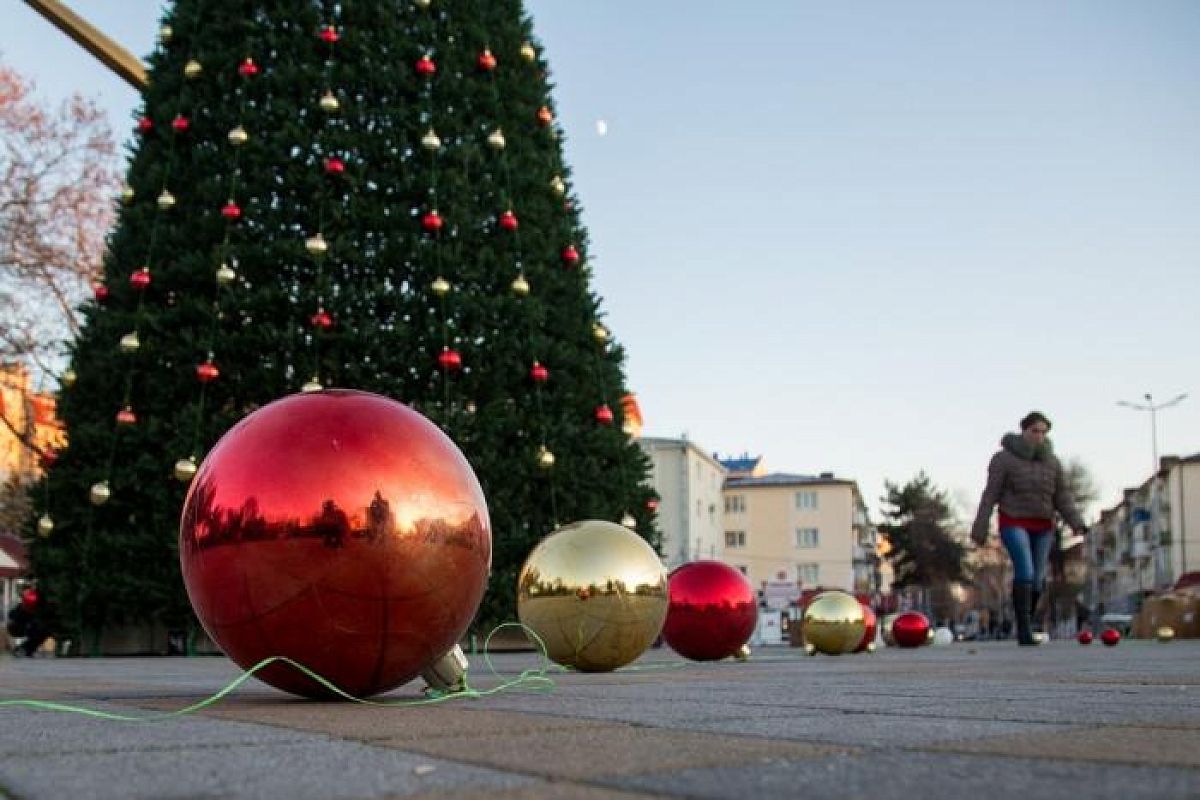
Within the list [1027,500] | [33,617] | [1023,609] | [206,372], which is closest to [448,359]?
[206,372]

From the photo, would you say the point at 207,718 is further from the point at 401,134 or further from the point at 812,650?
the point at 401,134

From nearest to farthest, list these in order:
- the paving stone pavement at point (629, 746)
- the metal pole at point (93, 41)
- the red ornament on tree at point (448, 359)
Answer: the paving stone pavement at point (629, 746) < the red ornament on tree at point (448, 359) < the metal pole at point (93, 41)

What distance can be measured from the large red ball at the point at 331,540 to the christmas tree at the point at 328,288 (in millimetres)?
7738

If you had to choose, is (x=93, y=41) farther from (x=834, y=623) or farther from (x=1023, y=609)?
(x=1023, y=609)

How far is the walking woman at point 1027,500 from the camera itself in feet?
36.8

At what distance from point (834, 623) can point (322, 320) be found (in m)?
5.99

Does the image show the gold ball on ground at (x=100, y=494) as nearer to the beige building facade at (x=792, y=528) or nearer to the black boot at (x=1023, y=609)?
the black boot at (x=1023, y=609)

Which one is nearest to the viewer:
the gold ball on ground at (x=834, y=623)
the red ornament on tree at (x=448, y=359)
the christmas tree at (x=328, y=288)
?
the gold ball on ground at (x=834, y=623)

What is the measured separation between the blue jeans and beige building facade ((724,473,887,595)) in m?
76.0

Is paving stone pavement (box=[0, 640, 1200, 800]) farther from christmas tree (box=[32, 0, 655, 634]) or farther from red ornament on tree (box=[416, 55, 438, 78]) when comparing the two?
red ornament on tree (box=[416, 55, 438, 78])

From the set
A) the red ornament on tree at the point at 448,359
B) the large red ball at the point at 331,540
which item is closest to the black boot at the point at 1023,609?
the red ornament on tree at the point at 448,359

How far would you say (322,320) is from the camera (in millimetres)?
11734

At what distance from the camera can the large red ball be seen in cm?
339

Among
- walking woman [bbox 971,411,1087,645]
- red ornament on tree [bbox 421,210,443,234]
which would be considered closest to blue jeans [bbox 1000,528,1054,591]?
walking woman [bbox 971,411,1087,645]
